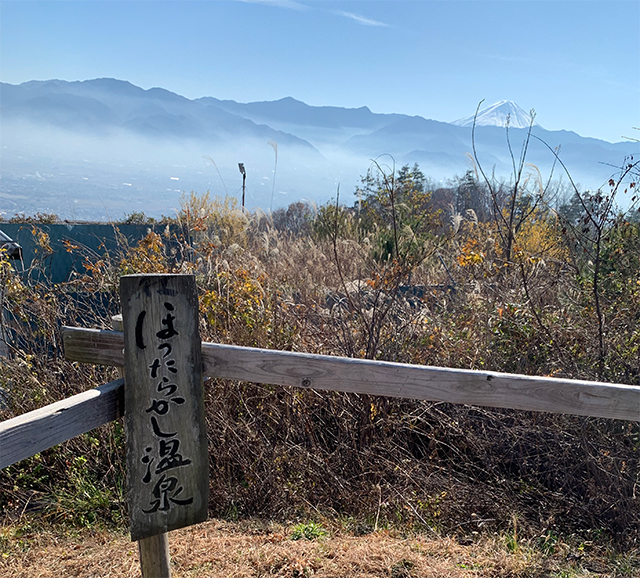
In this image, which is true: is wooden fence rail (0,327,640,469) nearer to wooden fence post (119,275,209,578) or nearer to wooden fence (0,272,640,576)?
wooden fence (0,272,640,576)

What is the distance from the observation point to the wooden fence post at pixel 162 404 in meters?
1.92

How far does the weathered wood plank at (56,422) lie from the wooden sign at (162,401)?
10 centimetres

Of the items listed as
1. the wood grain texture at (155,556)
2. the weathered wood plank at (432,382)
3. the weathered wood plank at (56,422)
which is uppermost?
the weathered wood plank at (432,382)

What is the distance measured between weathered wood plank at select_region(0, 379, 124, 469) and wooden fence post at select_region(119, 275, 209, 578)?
103 mm

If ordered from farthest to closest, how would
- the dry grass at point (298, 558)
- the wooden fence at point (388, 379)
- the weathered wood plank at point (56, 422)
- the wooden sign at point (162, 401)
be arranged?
the dry grass at point (298, 558) < the wooden fence at point (388, 379) < the wooden sign at point (162, 401) < the weathered wood plank at point (56, 422)

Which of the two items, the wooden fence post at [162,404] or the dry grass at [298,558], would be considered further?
the dry grass at [298,558]

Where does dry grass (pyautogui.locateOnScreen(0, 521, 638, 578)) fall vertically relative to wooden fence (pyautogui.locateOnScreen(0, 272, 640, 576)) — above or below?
below

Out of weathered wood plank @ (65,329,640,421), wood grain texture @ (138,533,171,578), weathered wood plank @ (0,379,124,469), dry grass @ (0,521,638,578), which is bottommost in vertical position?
dry grass @ (0,521,638,578)

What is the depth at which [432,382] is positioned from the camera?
214cm

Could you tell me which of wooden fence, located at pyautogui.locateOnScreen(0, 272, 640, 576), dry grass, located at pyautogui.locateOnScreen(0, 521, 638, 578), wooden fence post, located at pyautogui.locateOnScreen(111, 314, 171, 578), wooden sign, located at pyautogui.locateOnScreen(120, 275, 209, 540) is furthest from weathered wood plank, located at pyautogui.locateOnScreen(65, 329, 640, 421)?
dry grass, located at pyautogui.locateOnScreen(0, 521, 638, 578)

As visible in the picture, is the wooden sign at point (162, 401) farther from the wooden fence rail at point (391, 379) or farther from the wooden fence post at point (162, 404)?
the wooden fence rail at point (391, 379)

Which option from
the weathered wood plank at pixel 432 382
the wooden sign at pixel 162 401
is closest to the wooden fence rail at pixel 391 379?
the weathered wood plank at pixel 432 382

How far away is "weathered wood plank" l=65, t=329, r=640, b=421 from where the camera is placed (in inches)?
83.4

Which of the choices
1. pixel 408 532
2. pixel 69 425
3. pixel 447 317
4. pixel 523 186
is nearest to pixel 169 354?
pixel 69 425
